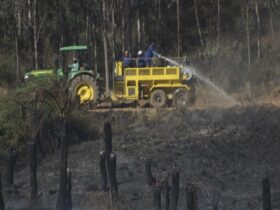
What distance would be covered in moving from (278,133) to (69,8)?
92.9 feet

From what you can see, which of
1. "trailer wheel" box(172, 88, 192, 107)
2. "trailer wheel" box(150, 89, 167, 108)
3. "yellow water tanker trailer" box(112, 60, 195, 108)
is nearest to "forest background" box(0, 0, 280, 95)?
"yellow water tanker trailer" box(112, 60, 195, 108)

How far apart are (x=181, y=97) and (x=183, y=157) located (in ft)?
31.8

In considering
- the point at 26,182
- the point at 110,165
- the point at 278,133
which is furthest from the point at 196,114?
the point at 110,165

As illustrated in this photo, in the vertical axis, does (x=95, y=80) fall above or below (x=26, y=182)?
above

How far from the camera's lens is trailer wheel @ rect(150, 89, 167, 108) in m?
30.6

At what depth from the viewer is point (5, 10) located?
49.7 metres

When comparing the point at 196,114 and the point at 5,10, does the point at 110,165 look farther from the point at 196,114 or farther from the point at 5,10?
the point at 5,10

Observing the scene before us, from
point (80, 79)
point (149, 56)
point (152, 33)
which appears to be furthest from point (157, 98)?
point (152, 33)

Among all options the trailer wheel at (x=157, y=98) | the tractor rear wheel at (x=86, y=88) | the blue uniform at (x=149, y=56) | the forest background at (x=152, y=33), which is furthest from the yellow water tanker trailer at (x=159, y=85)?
the forest background at (x=152, y=33)

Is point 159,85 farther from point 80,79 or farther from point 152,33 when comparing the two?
point 152,33

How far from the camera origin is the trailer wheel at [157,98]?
30.6 m

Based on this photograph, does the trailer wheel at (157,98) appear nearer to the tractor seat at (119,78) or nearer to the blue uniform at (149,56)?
the blue uniform at (149,56)

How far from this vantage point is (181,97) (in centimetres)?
3064

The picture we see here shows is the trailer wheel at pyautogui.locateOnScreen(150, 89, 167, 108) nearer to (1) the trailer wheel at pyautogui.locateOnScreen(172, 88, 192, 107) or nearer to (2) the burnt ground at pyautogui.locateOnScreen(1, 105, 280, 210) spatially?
(1) the trailer wheel at pyautogui.locateOnScreen(172, 88, 192, 107)
